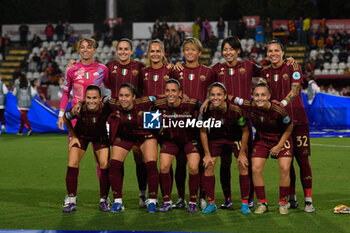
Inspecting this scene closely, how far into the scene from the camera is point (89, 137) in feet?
22.0

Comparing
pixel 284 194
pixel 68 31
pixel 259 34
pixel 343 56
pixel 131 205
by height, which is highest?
pixel 68 31

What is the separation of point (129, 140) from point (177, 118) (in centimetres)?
59

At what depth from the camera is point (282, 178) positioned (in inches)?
248

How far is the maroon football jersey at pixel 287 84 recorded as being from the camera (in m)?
6.48

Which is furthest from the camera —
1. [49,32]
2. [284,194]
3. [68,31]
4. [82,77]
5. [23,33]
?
[68,31]

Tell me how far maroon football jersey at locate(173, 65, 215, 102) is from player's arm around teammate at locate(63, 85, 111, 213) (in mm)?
911

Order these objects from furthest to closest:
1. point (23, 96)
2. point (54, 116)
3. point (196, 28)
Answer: point (196, 28)
point (54, 116)
point (23, 96)

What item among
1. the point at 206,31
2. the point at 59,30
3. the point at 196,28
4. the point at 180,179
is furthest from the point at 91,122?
the point at 59,30

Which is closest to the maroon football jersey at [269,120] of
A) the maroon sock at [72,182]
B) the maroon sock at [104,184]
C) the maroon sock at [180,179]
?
the maroon sock at [180,179]

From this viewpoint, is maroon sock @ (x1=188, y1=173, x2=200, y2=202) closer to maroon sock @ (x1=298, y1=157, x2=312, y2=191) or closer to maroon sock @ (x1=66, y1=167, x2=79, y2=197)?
maroon sock @ (x1=298, y1=157, x2=312, y2=191)

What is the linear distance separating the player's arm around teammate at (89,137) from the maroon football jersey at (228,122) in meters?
1.18

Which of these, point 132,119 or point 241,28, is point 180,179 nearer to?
point 132,119

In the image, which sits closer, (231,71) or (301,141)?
(301,141)

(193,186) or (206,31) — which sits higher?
(206,31)
